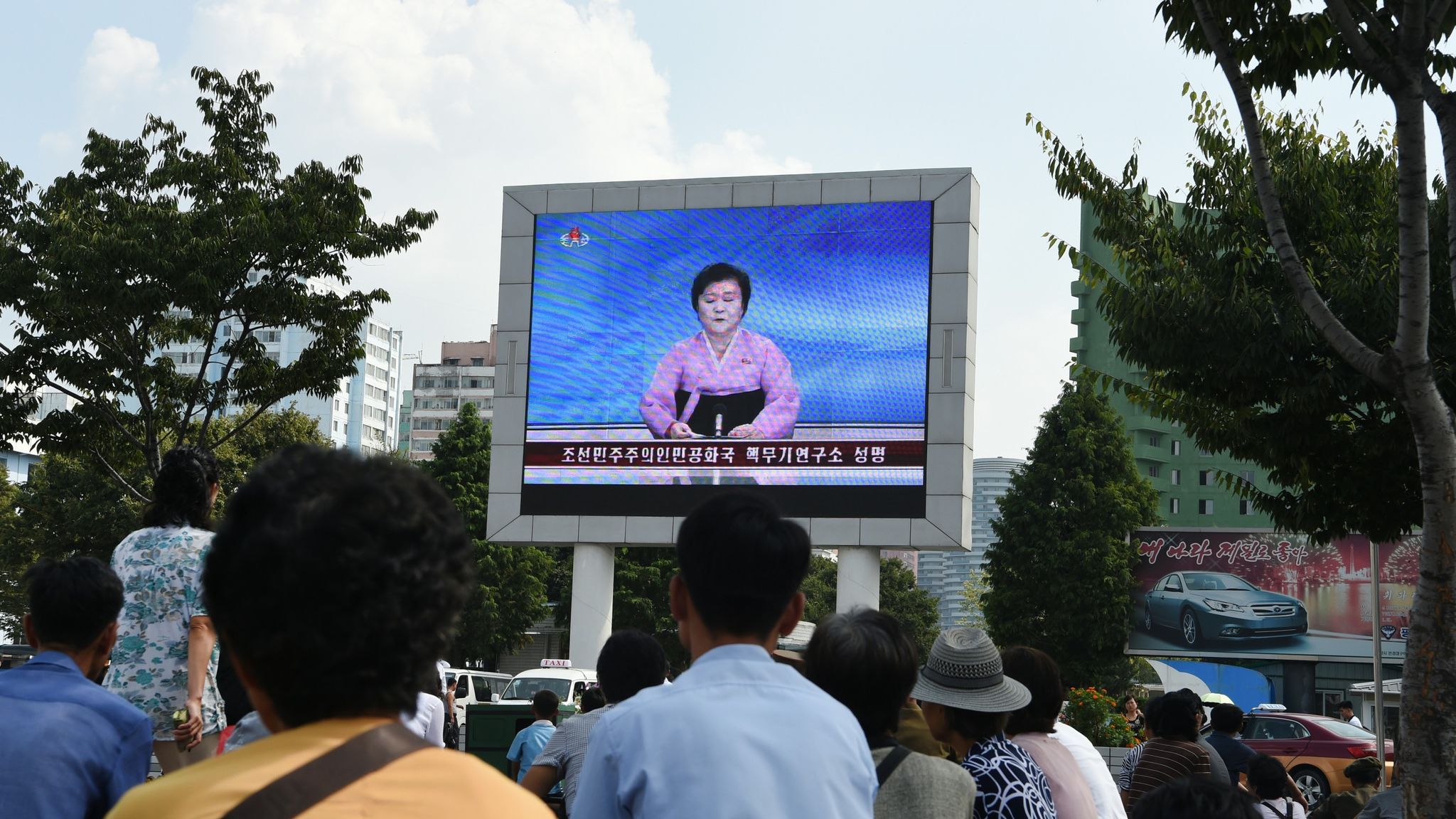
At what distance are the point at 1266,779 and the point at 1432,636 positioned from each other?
112cm

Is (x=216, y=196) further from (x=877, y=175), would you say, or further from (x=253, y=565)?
(x=253, y=565)

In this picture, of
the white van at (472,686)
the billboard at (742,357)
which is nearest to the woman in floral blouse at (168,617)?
the billboard at (742,357)

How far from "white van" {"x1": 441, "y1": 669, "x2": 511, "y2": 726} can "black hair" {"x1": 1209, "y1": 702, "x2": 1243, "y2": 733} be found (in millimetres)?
18574

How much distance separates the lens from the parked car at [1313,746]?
65.3 feet

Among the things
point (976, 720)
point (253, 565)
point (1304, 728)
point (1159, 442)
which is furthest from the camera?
point (1159, 442)

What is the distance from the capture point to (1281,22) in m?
6.91

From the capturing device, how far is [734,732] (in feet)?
7.34

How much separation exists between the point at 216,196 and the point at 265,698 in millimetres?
17377

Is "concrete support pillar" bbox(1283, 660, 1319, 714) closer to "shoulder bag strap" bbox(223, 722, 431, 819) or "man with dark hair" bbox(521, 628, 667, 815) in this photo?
"man with dark hair" bbox(521, 628, 667, 815)

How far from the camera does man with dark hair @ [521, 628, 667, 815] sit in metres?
4.71

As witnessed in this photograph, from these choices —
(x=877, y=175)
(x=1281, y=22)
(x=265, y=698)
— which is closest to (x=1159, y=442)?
(x=877, y=175)

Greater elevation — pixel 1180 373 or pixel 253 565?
pixel 1180 373

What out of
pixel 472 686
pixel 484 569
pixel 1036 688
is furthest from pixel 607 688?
pixel 484 569

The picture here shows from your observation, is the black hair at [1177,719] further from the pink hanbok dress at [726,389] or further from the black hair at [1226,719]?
the pink hanbok dress at [726,389]
